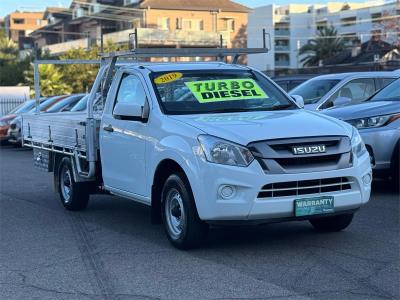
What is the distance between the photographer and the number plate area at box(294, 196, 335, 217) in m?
5.85

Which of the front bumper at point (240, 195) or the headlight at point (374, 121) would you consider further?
the headlight at point (374, 121)

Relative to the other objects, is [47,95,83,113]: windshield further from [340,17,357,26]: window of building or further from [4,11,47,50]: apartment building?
[4,11,47,50]: apartment building

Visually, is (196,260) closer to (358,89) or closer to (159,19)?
(358,89)

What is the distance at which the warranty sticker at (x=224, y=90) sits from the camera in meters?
6.97

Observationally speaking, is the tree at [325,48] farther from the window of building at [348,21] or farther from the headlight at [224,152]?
the headlight at [224,152]

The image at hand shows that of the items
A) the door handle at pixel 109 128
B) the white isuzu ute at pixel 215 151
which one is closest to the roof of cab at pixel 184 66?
the white isuzu ute at pixel 215 151

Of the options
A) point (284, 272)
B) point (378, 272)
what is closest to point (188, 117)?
point (284, 272)

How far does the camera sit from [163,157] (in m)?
6.42

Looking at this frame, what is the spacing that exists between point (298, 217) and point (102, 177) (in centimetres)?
301

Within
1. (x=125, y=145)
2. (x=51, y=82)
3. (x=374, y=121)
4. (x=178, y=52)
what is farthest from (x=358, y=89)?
(x=51, y=82)

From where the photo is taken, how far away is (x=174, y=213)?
21.3 ft

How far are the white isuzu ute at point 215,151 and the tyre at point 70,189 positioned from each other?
1.97 ft

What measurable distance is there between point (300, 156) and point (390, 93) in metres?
4.77

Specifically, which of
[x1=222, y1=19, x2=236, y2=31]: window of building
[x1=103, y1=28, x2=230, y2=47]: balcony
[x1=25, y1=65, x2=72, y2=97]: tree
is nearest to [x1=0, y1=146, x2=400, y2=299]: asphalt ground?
[x1=25, y1=65, x2=72, y2=97]: tree
